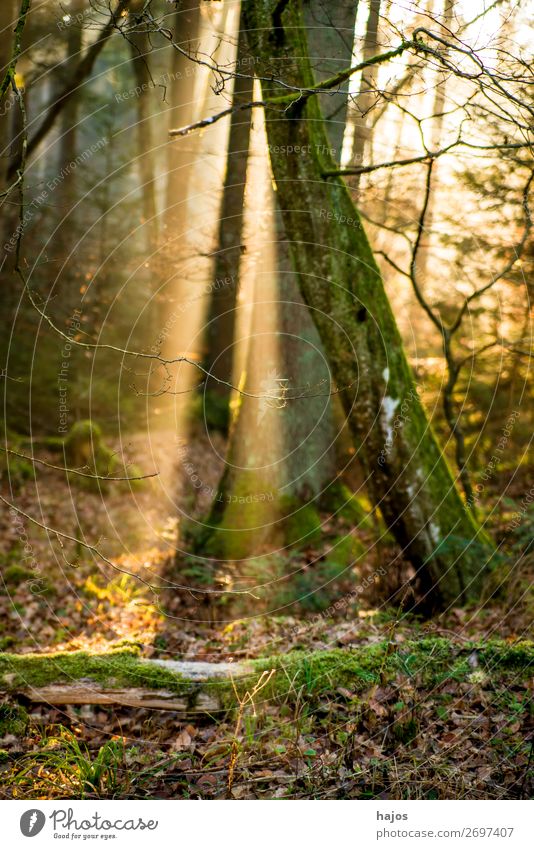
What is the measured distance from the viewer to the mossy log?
14.3 feet

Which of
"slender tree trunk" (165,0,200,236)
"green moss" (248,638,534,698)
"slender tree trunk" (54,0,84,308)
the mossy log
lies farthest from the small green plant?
"slender tree trunk" (54,0,84,308)

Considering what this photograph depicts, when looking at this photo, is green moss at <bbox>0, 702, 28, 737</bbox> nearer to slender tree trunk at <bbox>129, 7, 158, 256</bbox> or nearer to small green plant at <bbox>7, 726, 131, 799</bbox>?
small green plant at <bbox>7, 726, 131, 799</bbox>

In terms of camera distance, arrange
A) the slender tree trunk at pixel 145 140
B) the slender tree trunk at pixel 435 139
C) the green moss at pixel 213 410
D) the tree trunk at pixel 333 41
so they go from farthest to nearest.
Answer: the green moss at pixel 213 410
the slender tree trunk at pixel 145 140
the tree trunk at pixel 333 41
the slender tree trunk at pixel 435 139

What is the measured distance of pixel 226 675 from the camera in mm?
4480

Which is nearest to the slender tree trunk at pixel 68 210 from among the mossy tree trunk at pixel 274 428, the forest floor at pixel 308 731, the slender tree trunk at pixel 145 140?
the slender tree trunk at pixel 145 140

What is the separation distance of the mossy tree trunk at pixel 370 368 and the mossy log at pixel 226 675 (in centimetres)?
137

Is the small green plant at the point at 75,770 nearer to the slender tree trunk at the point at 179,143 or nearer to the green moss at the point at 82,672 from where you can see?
the green moss at the point at 82,672

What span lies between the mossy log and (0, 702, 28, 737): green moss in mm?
109

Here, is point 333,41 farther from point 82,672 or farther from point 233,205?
point 82,672

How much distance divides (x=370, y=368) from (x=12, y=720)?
4122mm

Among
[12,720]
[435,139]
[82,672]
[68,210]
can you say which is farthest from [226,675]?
[68,210]

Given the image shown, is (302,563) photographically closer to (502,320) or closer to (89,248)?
(502,320)

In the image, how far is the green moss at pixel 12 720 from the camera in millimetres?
4152

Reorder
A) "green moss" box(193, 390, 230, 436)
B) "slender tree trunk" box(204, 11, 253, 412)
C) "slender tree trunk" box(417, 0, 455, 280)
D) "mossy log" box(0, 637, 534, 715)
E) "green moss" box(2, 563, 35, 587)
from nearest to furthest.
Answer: "mossy log" box(0, 637, 534, 715)
"slender tree trunk" box(417, 0, 455, 280)
"green moss" box(2, 563, 35, 587)
"slender tree trunk" box(204, 11, 253, 412)
"green moss" box(193, 390, 230, 436)
